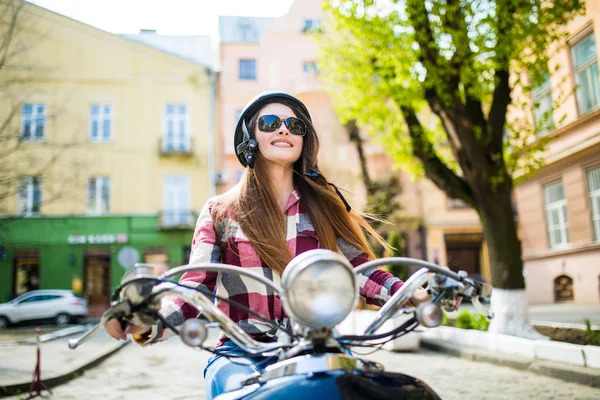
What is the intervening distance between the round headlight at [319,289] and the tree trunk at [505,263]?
7088mm

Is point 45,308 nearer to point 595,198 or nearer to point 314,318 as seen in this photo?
point 595,198

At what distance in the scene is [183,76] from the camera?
24484 millimetres

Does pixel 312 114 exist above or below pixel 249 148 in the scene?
above

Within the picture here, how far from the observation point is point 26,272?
21922 millimetres

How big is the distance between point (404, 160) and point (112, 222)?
16.7m

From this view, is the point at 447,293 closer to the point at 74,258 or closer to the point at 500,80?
the point at 500,80

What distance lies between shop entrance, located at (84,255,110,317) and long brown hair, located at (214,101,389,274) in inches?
880

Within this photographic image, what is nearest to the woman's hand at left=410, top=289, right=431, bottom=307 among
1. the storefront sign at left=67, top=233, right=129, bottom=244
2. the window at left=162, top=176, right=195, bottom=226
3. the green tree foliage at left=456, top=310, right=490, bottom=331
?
the green tree foliage at left=456, top=310, right=490, bottom=331

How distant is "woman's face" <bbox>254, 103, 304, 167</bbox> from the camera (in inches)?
89.9

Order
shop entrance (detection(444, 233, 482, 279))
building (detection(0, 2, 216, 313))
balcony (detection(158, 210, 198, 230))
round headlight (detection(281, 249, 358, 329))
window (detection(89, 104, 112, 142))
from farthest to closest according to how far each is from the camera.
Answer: shop entrance (detection(444, 233, 482, 279)) < balcony (detection(158, 210, 198, 230)) < window (detection(89, 104, 112, 142)) < building (detection(0, 2, 216, 313)) < round headlight (detection(281, 249, 358, 329))

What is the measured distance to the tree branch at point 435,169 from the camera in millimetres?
8531

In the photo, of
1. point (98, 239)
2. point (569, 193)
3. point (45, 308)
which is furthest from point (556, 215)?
point (98, 239)

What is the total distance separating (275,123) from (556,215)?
50.0 feet

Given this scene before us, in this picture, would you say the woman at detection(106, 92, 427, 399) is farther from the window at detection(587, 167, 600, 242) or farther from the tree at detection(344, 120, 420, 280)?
the window at detection(587, 167, 600, 242)
